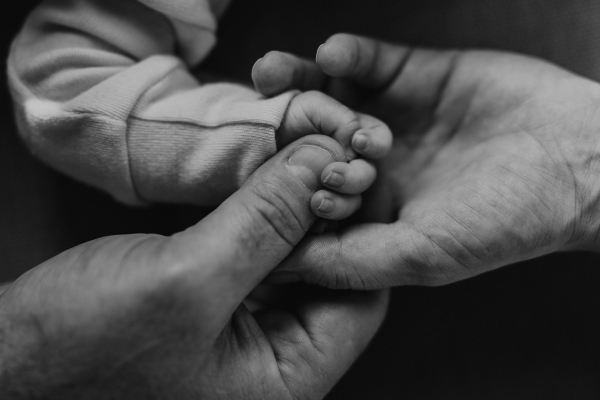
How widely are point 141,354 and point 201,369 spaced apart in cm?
8

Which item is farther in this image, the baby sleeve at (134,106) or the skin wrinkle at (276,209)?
the baby sleeve at (134,106)

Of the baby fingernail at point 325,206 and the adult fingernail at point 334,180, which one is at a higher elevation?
the adult fingernail at point 334,180

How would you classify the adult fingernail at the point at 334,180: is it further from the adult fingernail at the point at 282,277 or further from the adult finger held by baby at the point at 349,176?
the adult fingernail at the point at 282,277

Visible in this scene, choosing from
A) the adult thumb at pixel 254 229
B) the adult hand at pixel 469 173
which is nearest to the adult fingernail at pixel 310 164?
the adult thumb at pixel 254 229

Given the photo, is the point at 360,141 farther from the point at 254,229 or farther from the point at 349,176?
the point at 254,229

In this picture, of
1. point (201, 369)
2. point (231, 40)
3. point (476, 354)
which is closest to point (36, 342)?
point (201, 369)

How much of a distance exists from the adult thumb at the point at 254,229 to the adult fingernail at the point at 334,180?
0.8 inches

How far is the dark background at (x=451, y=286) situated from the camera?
1.07 metres

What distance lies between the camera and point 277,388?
0.73 metres

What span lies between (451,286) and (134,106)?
0.75 meters

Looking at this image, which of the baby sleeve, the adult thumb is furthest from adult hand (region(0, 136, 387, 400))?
the baby sleeve

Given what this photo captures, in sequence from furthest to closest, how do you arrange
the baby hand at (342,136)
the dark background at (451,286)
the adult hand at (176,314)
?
the dark background at (451,286)
the baby hand at (342,136)
the adult hand at (176,314)

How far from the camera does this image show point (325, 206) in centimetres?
71

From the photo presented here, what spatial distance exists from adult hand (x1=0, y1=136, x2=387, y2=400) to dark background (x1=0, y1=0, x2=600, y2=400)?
39 centimetres
